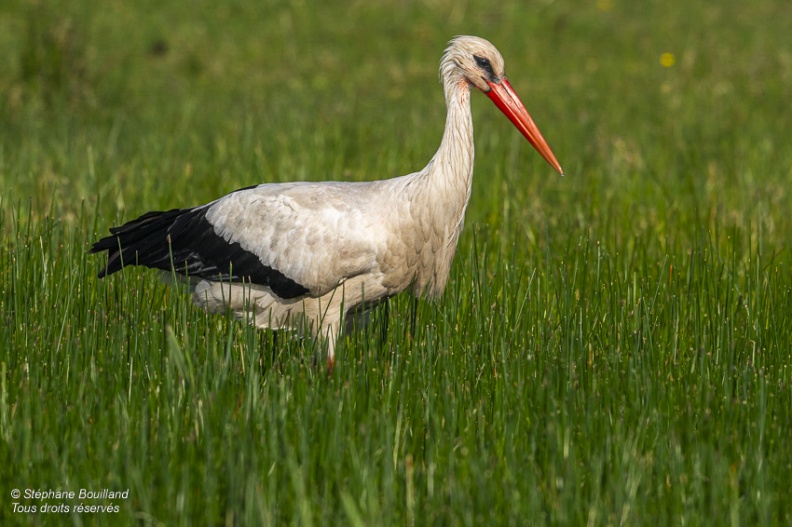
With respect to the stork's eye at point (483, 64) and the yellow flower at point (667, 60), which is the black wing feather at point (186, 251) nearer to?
the stork's eye at point (483, 64)

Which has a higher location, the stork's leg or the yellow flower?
the yellow flower

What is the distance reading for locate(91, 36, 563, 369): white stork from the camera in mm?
4555

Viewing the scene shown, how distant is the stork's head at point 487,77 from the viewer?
4.66 m

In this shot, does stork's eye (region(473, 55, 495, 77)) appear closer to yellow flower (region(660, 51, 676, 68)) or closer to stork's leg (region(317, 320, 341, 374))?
stork's leg (region(317, 320, 341, 374))

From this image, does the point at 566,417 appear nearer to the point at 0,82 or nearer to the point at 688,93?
the point at 0,82

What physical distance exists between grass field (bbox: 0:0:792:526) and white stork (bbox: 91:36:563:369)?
0.55 ft

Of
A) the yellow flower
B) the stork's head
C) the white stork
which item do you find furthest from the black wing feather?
the yellow flower

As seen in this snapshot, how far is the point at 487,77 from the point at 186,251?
1656 mm

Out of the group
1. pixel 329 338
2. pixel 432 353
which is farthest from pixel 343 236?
pixel 432 353

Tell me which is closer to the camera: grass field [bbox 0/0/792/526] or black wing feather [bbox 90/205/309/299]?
grass field [bbox 0/0/792/526]

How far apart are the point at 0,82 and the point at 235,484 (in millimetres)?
9076

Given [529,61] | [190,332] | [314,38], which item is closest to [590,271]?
[190,332]

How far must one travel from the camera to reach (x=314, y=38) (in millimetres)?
15977

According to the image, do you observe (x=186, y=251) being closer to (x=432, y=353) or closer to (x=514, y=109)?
(x=432, y=353)
